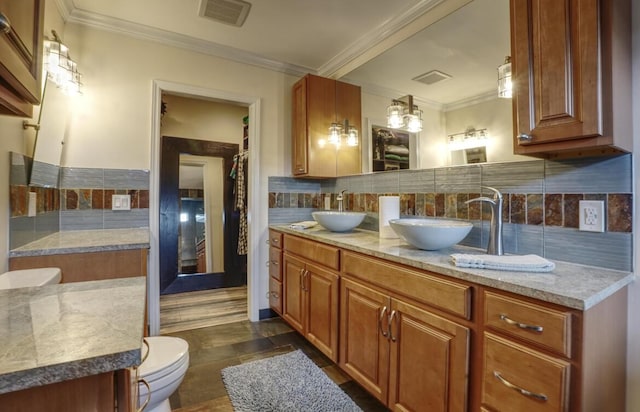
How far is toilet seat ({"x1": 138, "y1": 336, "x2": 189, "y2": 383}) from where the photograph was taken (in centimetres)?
119

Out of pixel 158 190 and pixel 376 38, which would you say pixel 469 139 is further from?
pixel 158 190

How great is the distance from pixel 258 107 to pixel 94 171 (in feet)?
4.68

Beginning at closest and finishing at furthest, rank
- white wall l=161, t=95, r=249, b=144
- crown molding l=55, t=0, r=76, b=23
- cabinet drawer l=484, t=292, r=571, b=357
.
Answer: cabinet drawer l=484, t=292, r=571, b=357 → crown molding l=55, t=0, r=76, b=23 → white wall l=161, t=95, r=249, b=144

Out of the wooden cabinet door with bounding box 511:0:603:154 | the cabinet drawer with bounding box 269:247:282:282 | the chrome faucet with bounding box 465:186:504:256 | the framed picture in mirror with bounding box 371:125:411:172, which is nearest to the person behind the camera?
the wooden cabinet door with bounding box 511:0:603:154

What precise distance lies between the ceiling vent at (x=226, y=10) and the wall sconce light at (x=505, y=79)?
1.63 meters

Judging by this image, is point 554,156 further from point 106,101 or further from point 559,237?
point 106,101

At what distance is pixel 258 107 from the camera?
288cm

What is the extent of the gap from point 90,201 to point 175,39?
1.45 metres

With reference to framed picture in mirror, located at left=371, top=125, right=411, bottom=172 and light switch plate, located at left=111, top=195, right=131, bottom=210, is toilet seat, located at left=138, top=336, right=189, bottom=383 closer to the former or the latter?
light switch plate, located at left=111, top=195, right=131, bottom=210

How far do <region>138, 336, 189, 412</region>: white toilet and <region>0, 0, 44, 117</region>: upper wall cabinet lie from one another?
3.22 feet

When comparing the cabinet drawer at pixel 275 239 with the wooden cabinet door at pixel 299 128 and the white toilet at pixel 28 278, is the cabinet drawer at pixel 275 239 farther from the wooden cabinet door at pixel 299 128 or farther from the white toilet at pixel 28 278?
the white toilet at pixel 28 278

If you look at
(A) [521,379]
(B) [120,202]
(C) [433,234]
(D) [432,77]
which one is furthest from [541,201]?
(B) [120,202]

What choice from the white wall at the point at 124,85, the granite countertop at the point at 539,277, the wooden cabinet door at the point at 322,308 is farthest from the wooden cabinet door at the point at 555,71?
the white wall at the point at 124,85

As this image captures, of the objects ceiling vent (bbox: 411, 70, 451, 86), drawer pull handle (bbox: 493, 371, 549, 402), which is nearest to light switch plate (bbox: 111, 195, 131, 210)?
ceiling vent (bbox: 411, 70, 451, 86)
